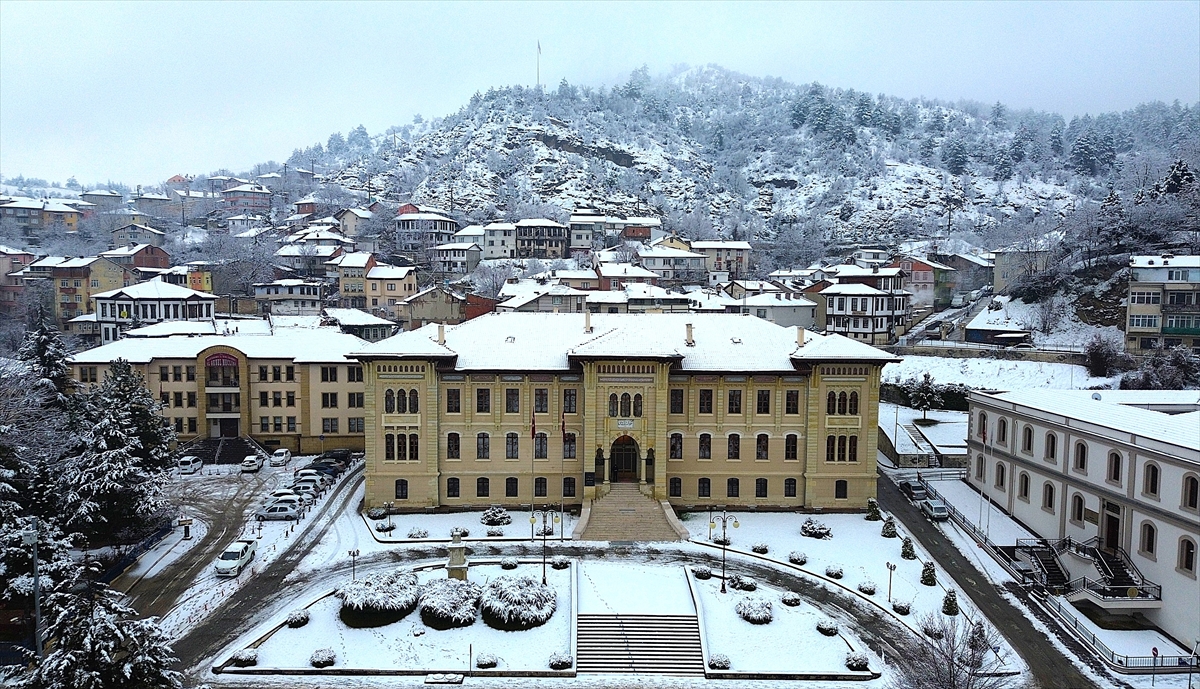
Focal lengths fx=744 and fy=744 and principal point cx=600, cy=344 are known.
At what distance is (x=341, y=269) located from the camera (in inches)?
4454

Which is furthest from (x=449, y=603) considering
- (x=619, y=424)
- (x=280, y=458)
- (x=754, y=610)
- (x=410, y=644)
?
(x=280, y=458)

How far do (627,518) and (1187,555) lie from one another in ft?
86.1

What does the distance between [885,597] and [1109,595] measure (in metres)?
9.50

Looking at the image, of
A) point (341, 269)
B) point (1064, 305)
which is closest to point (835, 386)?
point (1064, 305)

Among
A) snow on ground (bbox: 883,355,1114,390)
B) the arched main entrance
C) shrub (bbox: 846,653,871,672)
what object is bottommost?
shrub (bbox: 846,653,871,672)

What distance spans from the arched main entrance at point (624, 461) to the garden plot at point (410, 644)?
44.5ft

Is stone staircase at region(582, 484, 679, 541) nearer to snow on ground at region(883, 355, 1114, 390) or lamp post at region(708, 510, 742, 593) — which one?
lamp post at region(708, 510, 742, 593)

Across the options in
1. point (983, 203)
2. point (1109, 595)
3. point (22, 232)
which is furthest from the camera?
point (983, 203)

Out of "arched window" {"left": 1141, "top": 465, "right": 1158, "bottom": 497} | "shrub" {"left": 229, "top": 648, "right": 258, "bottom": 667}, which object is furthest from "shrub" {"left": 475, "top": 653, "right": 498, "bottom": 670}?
"arched window" {"left": 1141, "top": 465, "right": 1158, "bottom": 497}

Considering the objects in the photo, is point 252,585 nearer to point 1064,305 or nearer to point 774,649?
point 774,649

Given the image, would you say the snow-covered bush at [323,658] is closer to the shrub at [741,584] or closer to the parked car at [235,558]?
the parked car at [235,558]

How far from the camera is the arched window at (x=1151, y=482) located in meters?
33.5

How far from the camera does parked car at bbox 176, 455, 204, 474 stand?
55531 mm

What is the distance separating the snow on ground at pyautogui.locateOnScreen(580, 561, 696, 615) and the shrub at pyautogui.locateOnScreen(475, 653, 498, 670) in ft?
17.1
